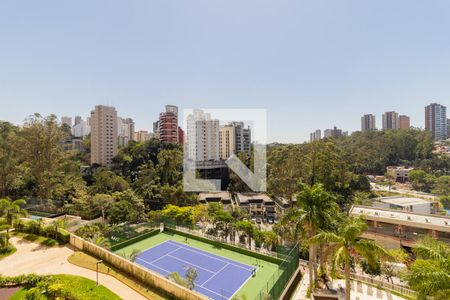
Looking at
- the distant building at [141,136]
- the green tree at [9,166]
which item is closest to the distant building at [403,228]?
the green tree at [9,166]

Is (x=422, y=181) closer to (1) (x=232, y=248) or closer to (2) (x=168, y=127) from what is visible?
(1) (x=232, y=248)

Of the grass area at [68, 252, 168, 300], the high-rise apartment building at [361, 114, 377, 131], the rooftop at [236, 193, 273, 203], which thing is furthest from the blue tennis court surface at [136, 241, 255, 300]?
the high-rise apartment building at [361, 114, 377, 131]

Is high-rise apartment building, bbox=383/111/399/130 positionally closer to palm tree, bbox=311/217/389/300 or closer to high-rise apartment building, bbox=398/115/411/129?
high-rise apartment building, bbox=398/115/411/129

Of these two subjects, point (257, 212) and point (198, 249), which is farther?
point (257, 212)

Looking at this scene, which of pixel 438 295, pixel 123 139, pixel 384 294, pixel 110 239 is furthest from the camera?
pixel 123 139

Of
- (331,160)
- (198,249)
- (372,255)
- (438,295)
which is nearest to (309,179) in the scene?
(331,160)

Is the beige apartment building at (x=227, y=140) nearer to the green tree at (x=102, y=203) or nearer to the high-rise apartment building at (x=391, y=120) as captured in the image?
the green tree at (x=102, y=203)

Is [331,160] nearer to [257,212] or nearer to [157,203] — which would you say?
Result: [257,212]
